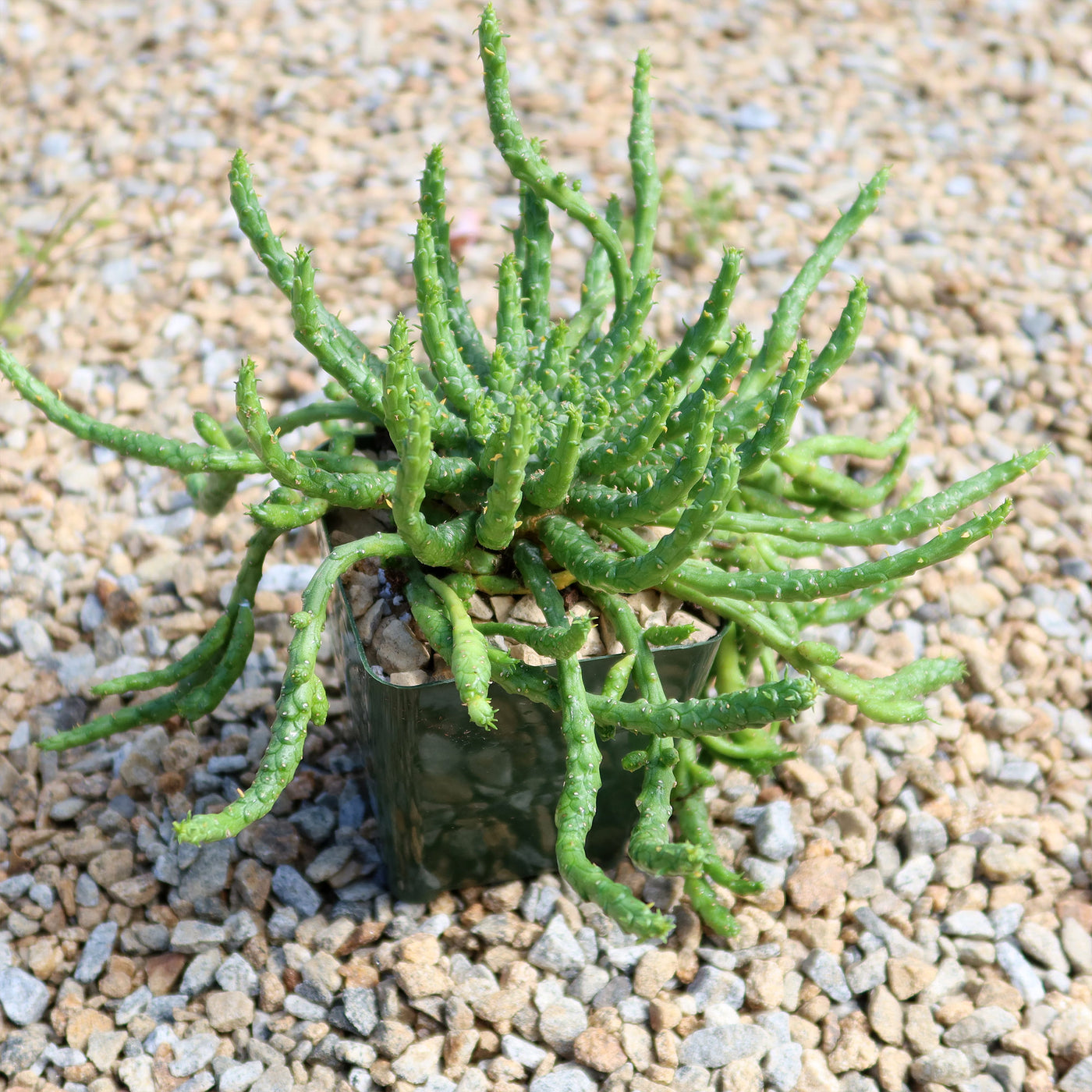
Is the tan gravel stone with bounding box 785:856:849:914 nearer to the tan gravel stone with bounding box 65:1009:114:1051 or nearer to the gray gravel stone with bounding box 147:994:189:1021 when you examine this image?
the gray gravel stone with bounding box 147:994:189:1021

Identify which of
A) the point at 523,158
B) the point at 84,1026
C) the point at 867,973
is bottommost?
the point at 84,1026

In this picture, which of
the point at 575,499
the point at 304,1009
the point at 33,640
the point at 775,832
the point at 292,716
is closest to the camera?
the point at 292,716

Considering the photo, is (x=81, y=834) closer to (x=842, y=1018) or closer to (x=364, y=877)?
(x=364, y=877)

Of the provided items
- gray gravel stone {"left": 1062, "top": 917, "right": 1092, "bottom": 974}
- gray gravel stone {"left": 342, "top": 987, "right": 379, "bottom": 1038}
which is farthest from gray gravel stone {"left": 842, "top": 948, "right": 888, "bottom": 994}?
gray gravel stone {"left": 342, "top": 987, "right": 379, "bottom": 1038}

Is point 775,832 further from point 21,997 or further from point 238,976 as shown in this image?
point 21,997

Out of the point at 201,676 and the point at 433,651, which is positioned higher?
the point at 433,651

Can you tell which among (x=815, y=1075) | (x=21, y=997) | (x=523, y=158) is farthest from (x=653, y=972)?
(x=523, y=158)

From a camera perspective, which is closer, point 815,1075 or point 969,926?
point 815,1075
